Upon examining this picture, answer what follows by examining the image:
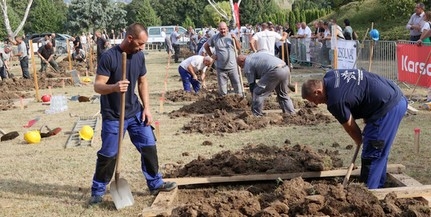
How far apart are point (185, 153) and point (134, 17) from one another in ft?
256

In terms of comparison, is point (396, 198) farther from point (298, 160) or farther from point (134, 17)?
point (134, 17)

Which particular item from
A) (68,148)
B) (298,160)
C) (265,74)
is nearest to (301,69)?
(265,74)

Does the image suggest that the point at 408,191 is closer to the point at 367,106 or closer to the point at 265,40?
the point at 367,106

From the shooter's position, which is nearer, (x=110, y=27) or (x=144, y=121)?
(x=144, y=121)

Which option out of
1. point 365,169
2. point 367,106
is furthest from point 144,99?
point 365,169

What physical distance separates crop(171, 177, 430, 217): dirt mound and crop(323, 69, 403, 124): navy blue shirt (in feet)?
2.62

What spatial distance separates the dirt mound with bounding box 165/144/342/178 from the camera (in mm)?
6223

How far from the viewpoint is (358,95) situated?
5172mm

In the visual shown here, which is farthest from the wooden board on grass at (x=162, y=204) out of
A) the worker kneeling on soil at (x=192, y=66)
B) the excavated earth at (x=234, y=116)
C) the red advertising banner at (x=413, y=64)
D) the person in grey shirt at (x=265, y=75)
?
the worker kneeling on soil at (x=192, y=66)

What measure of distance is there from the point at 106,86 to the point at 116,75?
316 millimetres

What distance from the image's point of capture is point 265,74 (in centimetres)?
987

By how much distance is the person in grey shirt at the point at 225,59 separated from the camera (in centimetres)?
1227

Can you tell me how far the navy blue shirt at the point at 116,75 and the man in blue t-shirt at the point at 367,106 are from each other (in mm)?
1933

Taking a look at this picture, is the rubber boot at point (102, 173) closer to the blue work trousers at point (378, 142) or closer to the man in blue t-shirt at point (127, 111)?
the man in blue t-shirt at point (127, 111)
